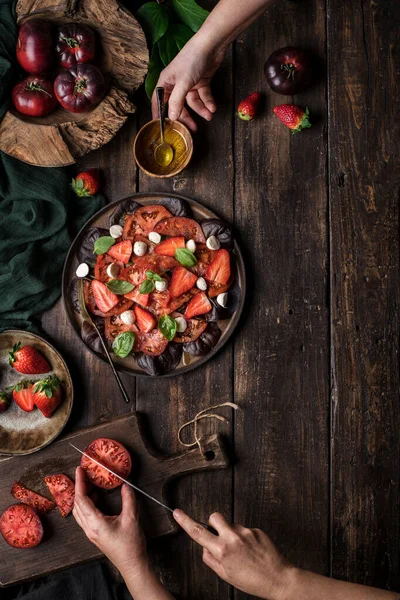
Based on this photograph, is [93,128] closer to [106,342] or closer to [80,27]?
[80,27]

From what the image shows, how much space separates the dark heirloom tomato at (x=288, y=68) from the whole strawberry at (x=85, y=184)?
0.75m

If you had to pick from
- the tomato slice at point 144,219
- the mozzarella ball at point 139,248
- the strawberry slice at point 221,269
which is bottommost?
the strawberry slice at point 221,269

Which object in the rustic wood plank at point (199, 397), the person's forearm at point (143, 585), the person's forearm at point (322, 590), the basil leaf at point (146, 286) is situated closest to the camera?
the person's forearm at point (322, 590)

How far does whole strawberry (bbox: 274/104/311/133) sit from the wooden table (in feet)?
0.16

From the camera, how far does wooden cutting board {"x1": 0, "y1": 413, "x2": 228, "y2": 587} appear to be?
2033mm

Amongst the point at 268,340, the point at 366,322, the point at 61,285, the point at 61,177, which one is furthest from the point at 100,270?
the point at 366,322

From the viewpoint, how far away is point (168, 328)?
1964 millimetres

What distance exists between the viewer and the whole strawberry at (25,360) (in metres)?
2.02

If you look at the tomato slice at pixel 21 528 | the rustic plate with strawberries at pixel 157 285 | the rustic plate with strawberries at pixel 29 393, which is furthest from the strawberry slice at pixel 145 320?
the tomato slice at pixel 21 528

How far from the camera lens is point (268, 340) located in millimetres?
2082

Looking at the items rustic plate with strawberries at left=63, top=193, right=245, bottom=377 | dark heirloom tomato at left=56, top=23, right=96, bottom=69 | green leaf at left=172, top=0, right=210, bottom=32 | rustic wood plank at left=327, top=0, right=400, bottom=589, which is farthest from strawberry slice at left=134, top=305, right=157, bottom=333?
green leaf at left=172, top=0, right=210, bottom=32

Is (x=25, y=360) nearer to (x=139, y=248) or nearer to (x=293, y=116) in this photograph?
(x=139, y=248)

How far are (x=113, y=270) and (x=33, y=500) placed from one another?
887 millimetres

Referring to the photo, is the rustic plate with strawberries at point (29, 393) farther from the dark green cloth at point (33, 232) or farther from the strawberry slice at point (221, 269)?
the strawberry slice at point (221, 269)
